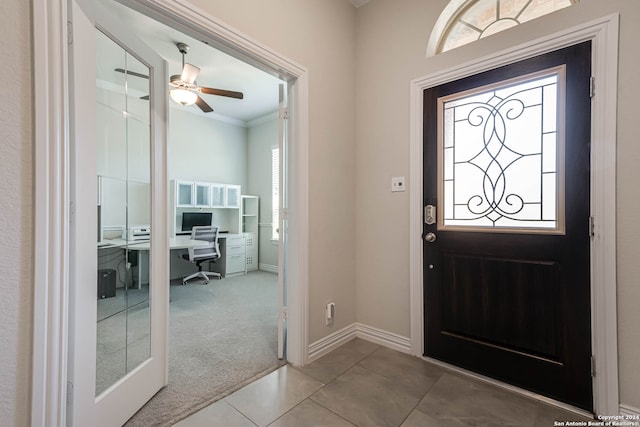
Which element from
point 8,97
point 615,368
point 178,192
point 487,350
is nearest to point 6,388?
point 8,97

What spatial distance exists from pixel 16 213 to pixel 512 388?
266cm

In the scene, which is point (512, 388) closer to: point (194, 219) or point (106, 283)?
point (106, 283)

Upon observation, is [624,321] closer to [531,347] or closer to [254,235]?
[531,347]

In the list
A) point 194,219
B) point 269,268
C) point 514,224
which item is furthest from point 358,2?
point 269,268

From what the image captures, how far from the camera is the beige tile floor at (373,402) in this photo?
1.49 meters

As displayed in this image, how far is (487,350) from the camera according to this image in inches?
73.8

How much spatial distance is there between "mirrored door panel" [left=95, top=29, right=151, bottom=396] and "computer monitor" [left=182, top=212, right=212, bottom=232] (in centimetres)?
348

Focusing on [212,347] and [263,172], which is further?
[263,172]

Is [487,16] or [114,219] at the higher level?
[487,16]

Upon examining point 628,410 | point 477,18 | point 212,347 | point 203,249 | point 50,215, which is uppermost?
point 477,18

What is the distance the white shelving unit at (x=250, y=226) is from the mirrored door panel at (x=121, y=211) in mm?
3806

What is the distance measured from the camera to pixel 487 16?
2.04 m

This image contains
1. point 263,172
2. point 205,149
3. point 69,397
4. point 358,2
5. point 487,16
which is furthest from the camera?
point 263,172

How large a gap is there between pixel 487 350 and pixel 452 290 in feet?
1.40
